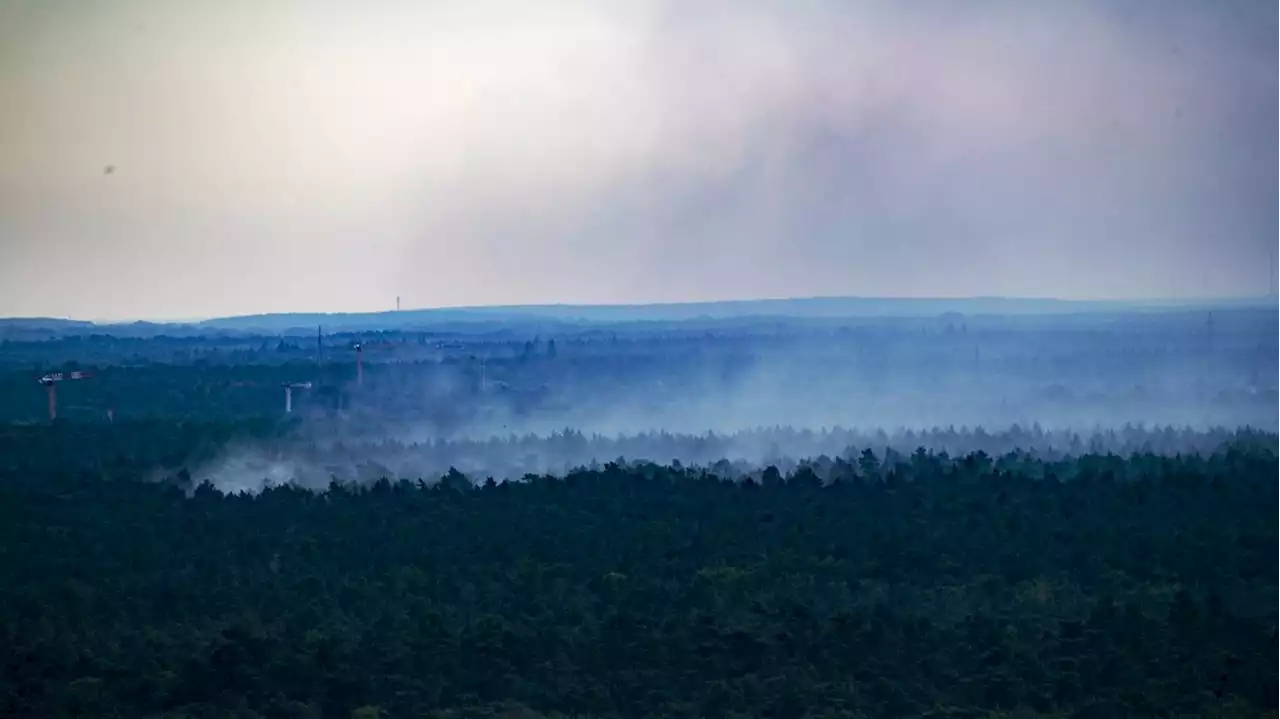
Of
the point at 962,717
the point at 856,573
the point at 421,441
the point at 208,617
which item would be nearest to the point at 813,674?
the point at 962,717

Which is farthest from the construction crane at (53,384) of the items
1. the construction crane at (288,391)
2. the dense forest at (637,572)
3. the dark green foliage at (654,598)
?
the dark green foliage at (654,598)

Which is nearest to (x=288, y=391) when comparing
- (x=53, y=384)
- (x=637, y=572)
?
(x=53, y=384)

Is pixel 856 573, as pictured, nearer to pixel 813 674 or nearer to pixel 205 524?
pixel 813 674

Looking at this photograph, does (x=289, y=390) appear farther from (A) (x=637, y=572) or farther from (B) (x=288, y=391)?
(A) (x=637, y=572)

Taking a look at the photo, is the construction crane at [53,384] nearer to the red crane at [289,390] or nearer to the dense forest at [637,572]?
the dense forest at [637,572]

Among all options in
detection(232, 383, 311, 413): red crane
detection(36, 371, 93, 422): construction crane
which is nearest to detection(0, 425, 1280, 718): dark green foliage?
detection(36, 371, 93, 422): construction crane

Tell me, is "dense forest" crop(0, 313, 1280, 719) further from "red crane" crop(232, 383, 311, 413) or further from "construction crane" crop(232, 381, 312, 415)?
"red crane" crop(232, 383, 311, 413)
